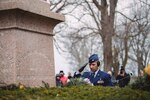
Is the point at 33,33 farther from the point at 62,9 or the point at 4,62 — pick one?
the point at 62,9

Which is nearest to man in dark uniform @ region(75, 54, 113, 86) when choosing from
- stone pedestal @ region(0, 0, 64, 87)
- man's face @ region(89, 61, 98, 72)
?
man's face @ region(89, 61, 98, 72)

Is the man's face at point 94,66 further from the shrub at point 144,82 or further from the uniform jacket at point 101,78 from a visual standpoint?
the shrub at point 144,82

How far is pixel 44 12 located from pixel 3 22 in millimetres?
673

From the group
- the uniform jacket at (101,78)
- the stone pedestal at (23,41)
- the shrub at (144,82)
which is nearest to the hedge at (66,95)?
the shrub at (144,82)

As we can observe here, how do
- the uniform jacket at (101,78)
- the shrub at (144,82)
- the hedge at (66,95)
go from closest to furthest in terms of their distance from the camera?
1. the hedge at (66,95)
2. the shrub at (144,82)
3. the uniform jacket at (101,78)

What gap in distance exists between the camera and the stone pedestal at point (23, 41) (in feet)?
17.7

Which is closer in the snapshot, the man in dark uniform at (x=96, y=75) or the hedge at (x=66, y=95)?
the hedge at (x=66, y=95)

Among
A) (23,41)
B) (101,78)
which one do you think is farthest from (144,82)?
(101,78)

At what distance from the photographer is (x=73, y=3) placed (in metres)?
29.8

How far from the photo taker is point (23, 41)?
5.58 meters

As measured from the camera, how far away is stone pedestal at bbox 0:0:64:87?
539 centimetres

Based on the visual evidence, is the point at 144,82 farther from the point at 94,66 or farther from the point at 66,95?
the point at 94,66

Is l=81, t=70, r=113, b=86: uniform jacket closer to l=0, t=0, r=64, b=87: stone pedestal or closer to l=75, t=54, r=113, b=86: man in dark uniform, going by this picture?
l=75, t=54, r=113, b=86: man in dark uniform

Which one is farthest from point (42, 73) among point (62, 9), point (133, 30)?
point (133, 30)
